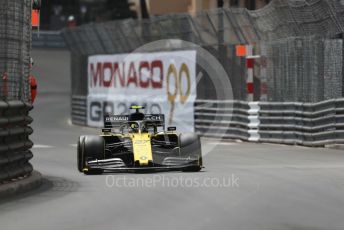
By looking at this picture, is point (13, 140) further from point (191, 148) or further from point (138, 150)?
point (191, 148)

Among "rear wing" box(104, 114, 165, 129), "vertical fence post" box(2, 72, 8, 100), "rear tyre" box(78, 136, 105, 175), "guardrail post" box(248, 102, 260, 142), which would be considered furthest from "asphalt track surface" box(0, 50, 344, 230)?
"guardrail post" box(248, 102, 260, 142)

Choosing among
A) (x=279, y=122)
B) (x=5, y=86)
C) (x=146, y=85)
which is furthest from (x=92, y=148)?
(x=146, y=85)

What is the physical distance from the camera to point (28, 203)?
11383 mm

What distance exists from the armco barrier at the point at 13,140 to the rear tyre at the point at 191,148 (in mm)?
2430

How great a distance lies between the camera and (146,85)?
96.3 feet

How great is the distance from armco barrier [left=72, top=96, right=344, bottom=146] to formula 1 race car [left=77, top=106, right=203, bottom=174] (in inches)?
261

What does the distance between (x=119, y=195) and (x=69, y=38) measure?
23797mm

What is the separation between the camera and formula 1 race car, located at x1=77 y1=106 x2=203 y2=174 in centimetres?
1469

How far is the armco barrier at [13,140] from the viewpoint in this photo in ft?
40.5

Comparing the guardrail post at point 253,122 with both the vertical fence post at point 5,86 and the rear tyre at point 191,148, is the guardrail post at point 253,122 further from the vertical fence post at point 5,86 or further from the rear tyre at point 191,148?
the vertical fence post at point 5,86

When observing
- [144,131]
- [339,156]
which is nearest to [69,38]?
[339,156]

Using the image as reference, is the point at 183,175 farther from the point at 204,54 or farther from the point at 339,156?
the point at 204,54

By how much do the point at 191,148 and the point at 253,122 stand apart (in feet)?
30.2

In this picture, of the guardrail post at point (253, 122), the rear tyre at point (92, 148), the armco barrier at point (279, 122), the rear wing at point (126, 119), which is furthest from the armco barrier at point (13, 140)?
the guardrail post at point (253, 122)
